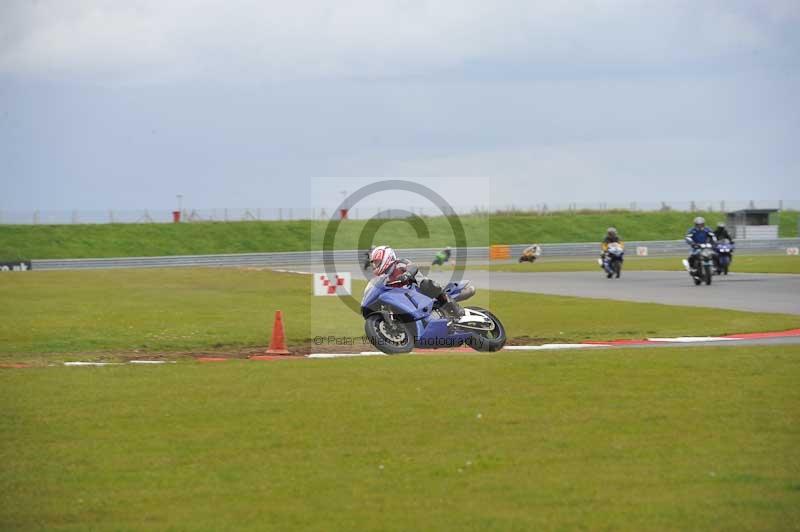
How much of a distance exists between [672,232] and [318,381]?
3135 inches

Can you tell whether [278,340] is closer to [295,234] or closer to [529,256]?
[529,256]

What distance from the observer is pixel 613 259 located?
41.3 m

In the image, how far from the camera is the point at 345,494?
322 inches

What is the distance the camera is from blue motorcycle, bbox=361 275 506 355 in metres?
16.3

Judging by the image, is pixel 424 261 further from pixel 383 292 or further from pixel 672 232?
pixel 383 292

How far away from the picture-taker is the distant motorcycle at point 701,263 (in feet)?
A: 114

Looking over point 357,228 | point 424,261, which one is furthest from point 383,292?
point 357,228

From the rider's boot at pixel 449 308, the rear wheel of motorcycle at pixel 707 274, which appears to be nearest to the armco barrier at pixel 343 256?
the rear wheel of motorcycle at pixel 707 274

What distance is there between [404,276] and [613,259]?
1031 inches

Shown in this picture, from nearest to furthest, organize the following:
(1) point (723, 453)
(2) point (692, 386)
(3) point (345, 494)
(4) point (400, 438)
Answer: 1. (3) point (345, 494)
2. (1) point (723, 453)
3. (4) point (400, 438)
4. (2) point (692, 386)

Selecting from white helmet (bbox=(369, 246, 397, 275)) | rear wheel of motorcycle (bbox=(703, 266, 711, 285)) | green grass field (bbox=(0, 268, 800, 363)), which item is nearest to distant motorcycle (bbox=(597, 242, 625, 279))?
rear wheel of motorcycle (bbox=(703, 266, 711, 285))

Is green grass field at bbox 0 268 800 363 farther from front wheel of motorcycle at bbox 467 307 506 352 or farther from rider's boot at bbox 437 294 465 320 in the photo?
rider's boot at bbox 437 294 465 320

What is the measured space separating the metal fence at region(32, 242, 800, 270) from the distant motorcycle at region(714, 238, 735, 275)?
95.7ft

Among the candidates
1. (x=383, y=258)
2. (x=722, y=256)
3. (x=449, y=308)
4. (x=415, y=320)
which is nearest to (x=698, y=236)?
(x=722, y=256)
